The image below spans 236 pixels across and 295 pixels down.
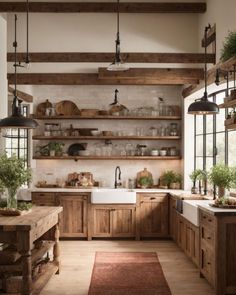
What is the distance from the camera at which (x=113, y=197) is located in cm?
893

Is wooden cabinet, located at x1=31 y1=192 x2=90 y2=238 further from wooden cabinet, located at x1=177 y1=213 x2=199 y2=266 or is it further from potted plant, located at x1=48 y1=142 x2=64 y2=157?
wooden cabinet, located at x1=177 y1=213 x2=199 y2=266

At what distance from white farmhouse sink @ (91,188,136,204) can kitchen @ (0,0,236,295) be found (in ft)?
0.06

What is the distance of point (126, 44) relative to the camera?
7.93 metres

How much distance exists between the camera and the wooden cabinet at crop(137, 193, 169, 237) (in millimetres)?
9039

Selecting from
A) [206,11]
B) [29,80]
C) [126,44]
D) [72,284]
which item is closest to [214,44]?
[206,11]

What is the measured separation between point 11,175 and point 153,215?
4.10 meters

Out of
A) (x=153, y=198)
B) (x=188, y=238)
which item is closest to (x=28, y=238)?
(x=188, y=238)

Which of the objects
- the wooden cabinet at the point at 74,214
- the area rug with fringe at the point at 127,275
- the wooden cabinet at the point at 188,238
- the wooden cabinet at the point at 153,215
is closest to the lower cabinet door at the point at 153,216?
the wooden cabinet at the point at 153,215

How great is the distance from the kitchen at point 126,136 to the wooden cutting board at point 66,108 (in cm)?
2

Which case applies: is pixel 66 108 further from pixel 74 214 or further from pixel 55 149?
pixel 74 214

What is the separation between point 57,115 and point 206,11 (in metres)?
3.75

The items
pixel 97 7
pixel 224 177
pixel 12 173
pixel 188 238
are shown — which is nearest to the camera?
pixel 12 173

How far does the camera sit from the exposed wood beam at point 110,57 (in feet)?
23.0

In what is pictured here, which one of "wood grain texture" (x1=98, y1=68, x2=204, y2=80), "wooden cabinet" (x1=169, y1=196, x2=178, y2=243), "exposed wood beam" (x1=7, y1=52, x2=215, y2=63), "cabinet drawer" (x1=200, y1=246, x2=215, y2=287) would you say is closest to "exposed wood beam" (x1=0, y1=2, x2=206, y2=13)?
"exposed wood beam" (x1=7, y1=52, x2=215, y2=63)
